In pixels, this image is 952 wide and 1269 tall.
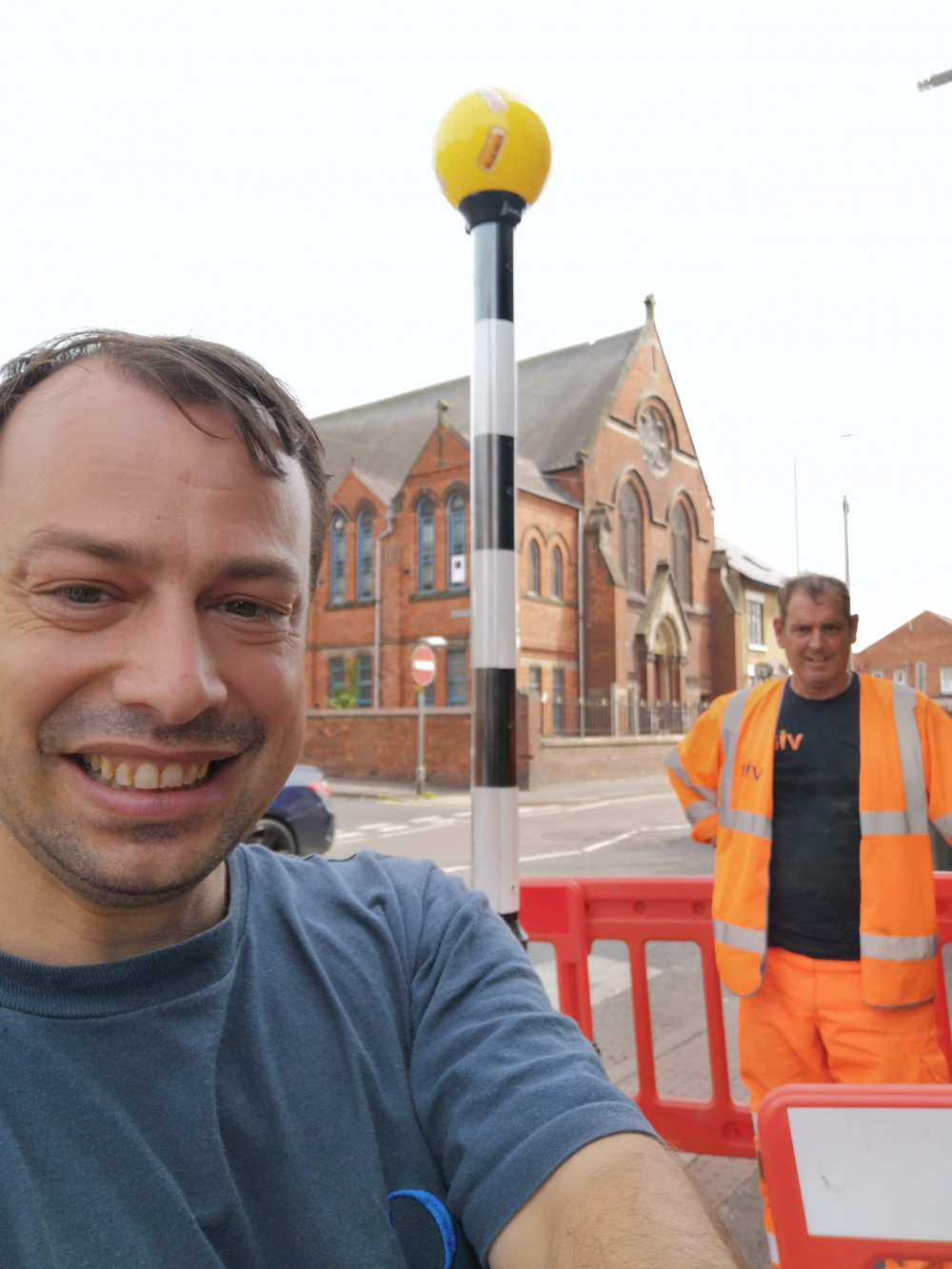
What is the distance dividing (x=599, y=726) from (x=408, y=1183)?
28.7 m

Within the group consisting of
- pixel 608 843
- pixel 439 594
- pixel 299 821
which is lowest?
pixel 608 843

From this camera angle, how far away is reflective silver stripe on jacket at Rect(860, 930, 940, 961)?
2.93m

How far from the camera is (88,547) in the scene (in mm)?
1186

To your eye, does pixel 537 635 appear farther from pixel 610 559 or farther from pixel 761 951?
pixel 761 951

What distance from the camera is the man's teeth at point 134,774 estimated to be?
1161 mm

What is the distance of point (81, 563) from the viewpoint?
1.18 metres

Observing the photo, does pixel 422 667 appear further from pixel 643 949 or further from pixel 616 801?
pixel 643 949

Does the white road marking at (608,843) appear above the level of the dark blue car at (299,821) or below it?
below

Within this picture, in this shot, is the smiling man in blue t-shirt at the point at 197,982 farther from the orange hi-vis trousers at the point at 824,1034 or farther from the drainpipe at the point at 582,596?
the drainpipe at the point at 582,596

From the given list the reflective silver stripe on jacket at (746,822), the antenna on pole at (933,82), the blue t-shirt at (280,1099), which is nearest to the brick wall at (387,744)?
the antenna on pole at (933,82)

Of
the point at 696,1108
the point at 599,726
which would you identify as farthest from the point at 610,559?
the point at 696,1108

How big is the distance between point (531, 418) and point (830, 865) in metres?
35.1

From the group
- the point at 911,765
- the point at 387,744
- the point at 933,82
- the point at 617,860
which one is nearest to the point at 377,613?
the point at 387,744

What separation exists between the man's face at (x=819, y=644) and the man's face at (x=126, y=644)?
2533mm
